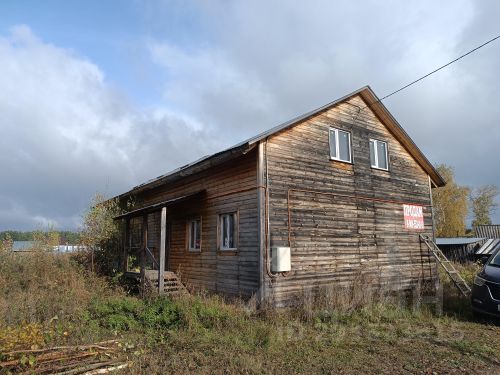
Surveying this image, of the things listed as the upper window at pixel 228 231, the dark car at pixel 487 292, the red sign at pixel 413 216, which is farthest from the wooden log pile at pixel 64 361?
the red sign at pixel 413 216

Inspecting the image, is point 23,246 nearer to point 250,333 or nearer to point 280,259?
point 280,259

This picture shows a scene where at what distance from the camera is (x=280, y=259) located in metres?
10.3

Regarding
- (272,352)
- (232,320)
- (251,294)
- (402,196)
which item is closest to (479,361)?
(272,352)

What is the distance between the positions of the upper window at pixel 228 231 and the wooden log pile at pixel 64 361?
19.5ft

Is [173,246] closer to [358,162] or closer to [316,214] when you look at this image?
[316,214]

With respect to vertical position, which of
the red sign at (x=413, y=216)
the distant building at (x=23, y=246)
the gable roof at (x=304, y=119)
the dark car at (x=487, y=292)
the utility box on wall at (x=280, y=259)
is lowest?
the dark car at (x=487, y=292)

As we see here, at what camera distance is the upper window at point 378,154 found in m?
14.5

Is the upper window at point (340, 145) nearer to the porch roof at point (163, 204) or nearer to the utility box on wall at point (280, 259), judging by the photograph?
the utility box on wall at point (280, 259)

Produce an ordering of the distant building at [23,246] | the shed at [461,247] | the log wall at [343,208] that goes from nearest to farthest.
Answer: the log wall at [343,208] < the distant building at [23,246] < the shed at [461,247]

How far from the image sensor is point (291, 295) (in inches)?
427

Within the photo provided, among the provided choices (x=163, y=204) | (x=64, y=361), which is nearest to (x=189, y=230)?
(x=163, y=204)

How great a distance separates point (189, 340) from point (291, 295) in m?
4.34

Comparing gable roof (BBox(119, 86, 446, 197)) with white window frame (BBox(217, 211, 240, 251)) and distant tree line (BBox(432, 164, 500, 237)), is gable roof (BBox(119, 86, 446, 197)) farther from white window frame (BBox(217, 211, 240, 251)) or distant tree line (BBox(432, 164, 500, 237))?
distant tree line (BBox(432, 164, 500, 237))

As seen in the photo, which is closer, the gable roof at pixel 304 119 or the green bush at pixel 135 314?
the green bush at pixel 135 314
